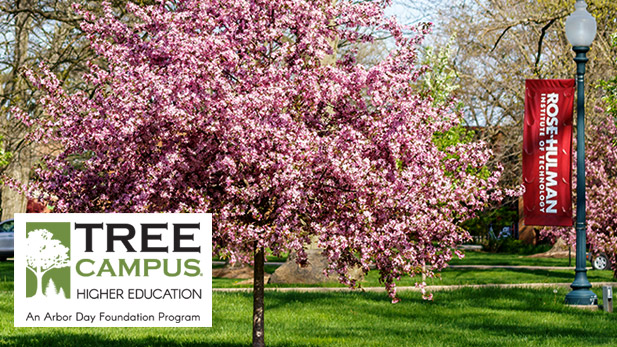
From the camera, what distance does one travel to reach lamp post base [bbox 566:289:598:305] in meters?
15.3

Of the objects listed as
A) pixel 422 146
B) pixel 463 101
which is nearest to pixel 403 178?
pixel 422 146

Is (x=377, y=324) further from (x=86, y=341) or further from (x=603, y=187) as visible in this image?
(x=603, y=187)

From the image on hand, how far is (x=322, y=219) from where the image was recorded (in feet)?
27.1

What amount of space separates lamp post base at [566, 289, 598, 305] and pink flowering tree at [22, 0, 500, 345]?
7406 millimetres

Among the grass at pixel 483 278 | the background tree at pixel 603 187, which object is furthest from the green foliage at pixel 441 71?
the background tree at pixel 603 187

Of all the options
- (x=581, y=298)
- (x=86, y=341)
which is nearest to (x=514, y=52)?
(x=581, y=298)

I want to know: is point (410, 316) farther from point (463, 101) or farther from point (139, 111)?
point (463, 101)

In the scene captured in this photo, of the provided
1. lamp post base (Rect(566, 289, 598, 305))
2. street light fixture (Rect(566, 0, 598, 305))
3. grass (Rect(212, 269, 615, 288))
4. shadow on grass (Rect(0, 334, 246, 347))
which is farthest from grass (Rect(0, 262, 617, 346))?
grass (Rect(212, 269, 615, 288))

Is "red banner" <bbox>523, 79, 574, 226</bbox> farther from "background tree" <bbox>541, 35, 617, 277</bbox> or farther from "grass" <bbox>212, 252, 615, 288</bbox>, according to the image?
"grass" <bbox>212, 252, 615, 288</bbox>

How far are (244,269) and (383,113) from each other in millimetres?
16070

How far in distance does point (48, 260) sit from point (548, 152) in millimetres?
10915

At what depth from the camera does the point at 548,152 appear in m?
16.5

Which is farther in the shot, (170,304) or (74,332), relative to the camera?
(74,332)

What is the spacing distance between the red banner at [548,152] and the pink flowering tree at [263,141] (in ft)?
26.0
